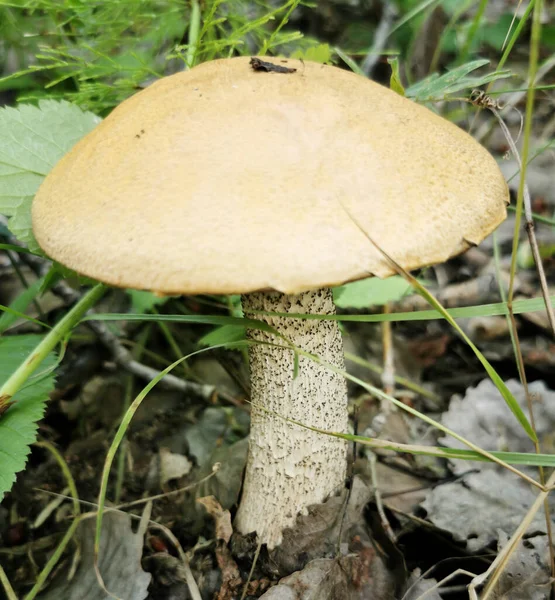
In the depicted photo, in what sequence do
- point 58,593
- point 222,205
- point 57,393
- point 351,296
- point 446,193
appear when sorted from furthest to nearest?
point 57,393 < point 351,296 < point 58,593 < point 446,193 < point 222,205

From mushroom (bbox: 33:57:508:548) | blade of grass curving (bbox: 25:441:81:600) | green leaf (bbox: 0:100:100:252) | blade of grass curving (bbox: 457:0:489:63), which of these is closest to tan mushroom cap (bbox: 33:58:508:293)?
mushroom (bbox: 33:57:508:548)

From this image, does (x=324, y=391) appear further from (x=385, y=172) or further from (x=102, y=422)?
(x=102, y=422)

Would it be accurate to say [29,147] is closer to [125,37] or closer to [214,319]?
[214,319]

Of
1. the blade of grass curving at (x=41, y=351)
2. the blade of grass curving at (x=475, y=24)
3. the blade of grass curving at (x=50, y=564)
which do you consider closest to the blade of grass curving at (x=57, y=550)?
the blade of grass curving at (x=50, y=564)

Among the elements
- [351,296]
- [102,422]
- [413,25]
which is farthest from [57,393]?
[413,25]

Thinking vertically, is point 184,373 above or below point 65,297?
below

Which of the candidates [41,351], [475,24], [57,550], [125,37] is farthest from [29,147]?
[475,24]

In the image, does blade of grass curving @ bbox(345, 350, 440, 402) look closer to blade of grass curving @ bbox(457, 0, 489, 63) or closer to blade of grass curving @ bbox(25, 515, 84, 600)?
blade of grass curving @ bbox(25, 515, 84, 600)
